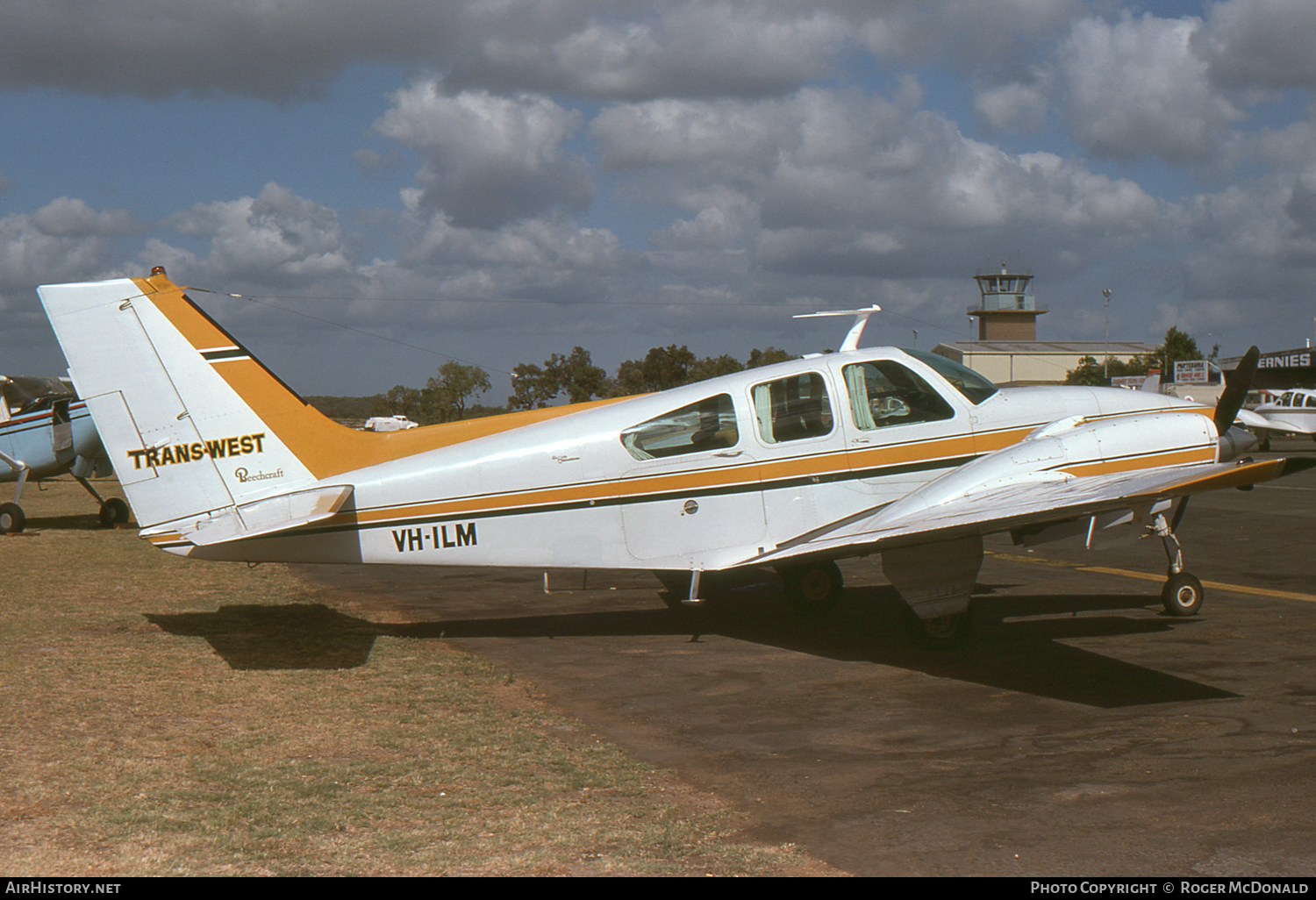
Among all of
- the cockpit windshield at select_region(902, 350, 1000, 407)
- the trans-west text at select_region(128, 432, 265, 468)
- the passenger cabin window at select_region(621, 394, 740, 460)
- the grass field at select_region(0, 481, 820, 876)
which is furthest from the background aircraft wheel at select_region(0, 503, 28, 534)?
the cockpit windshield at select_region(902, 350, 1000, 407)

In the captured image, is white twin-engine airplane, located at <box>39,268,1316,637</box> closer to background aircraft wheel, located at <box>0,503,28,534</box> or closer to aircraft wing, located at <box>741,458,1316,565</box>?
aircraft wing, located at <box>741,458,1316,565</box>

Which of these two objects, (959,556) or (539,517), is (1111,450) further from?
(539,517)

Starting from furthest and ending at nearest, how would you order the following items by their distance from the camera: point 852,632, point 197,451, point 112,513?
point 112,513 < point 852,632 < point 197,451

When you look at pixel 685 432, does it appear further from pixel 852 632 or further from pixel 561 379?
pixel 561 379

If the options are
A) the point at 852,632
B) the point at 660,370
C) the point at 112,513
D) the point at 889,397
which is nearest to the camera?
the point at 889,397

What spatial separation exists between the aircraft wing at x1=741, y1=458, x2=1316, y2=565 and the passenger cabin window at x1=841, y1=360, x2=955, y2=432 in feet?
2.64

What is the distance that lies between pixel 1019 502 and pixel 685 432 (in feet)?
9.69

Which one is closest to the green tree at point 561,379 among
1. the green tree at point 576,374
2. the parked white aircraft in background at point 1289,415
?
the green tree at point 576,374

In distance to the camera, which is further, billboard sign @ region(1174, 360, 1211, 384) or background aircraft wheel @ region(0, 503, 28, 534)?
billboard sign @ region(1174, 360, 1211, 384)

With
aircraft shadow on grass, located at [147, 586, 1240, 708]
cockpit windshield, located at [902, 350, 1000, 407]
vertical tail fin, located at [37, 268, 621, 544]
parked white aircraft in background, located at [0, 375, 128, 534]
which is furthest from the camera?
parked white aircraft in background, located at [0, 375, 128, 534]

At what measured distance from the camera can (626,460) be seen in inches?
350

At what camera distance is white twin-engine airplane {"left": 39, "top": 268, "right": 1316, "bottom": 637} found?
8383mm

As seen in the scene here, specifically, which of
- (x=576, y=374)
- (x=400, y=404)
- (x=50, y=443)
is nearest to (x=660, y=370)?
(x=576, y=374)

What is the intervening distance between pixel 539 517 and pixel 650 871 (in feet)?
15.9
